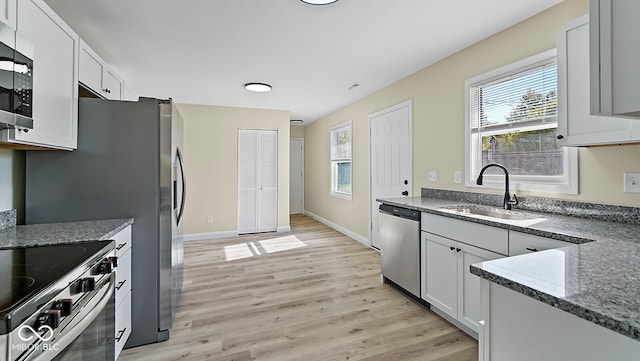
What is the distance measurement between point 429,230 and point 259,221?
3.73m

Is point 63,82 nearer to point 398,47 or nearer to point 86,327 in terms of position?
point 86,327

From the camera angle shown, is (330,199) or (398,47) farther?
(330,199)

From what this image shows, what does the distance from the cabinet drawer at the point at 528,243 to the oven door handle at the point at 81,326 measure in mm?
2210

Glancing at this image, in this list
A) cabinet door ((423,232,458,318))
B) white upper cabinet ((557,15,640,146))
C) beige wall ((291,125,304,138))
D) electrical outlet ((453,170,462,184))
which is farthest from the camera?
beige wall ((291,125,304,138))

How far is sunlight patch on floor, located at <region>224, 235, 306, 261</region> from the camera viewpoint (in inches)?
165

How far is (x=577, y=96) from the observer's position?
5.70 ft

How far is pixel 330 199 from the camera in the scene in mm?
6086

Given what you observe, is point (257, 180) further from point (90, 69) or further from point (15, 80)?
point (15, 80)

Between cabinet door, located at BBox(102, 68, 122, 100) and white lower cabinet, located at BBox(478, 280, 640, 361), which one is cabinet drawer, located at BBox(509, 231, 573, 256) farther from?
cabinet door, located at BBox(102, 68, 122, 100)

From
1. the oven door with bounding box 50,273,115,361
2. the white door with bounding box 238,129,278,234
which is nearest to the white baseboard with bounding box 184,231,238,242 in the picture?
the white door with bounding box 238,129,278,234

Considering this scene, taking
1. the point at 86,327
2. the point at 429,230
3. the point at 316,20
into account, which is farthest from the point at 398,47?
the point at 86,327

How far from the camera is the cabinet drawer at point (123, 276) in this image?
1765 millimetres

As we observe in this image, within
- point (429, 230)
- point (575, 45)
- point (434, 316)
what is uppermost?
point (575, 45)

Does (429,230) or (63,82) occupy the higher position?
(63,82)
